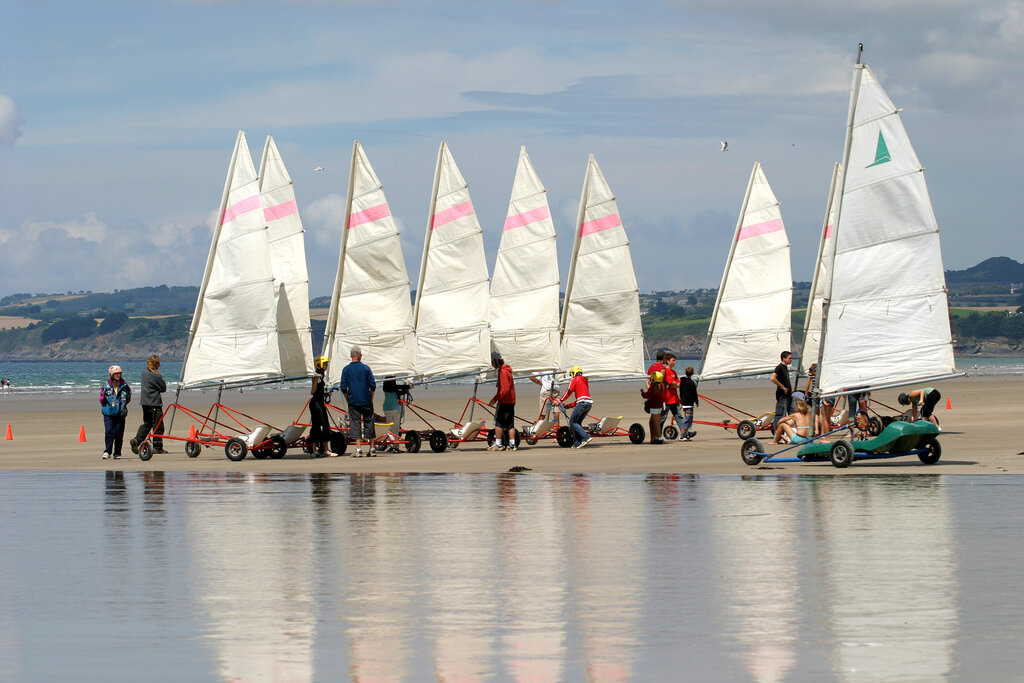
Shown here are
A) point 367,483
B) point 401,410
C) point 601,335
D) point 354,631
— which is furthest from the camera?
point 601,335

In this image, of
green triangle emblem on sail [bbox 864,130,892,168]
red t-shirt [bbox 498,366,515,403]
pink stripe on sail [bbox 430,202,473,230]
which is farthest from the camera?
pink stripe on sail [bbox 430,202,473,230]

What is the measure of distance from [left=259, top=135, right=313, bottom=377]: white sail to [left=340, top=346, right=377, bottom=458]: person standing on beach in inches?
189

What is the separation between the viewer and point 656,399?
27.1 m

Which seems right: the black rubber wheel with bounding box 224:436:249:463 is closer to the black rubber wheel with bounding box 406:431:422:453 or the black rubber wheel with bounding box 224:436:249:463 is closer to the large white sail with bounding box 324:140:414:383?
the black rubber wheel with bounding box 406:431:422:453

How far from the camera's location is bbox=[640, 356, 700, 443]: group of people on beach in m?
27.1

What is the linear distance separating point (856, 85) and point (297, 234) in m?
13.6

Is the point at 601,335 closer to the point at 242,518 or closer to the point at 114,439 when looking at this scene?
the point at 114,439

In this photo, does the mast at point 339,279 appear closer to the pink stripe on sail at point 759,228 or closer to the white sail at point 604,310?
the white sail at point 604,310

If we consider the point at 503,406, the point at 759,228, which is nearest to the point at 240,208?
the point at 503,406

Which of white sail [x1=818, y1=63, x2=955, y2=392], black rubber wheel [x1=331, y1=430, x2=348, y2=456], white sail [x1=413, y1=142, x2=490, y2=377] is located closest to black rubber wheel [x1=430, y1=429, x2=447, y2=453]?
black rubber wheel [x1=331, y1=430, x2=348, y2=456]

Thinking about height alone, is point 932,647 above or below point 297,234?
below

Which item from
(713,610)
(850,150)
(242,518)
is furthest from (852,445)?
(713,610)

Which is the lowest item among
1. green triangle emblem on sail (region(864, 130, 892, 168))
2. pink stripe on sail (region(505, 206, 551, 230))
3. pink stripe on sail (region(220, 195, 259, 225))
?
green triangle emblem on sail (region(864, 130, 892, 168))

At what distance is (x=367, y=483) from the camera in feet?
63.0
